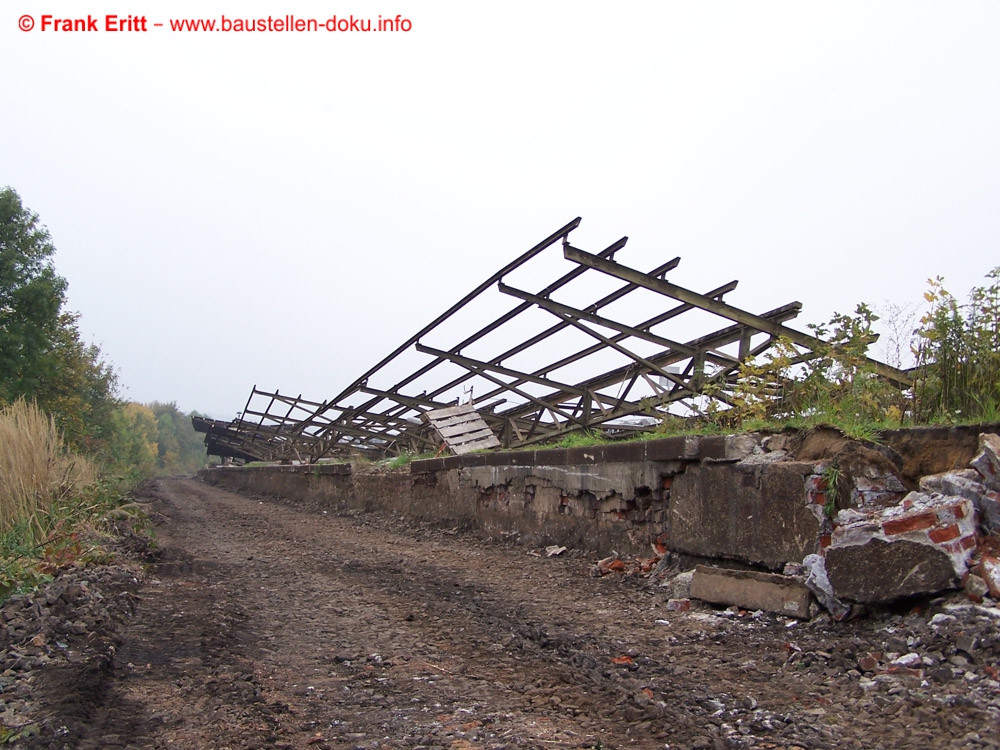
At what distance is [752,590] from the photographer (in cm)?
403

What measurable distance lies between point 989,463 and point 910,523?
1.61 feet

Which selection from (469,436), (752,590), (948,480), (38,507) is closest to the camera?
(948,480)

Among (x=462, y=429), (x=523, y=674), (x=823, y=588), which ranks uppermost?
(x=462, y=429)

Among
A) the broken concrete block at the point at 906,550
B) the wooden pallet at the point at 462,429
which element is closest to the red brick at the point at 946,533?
the broken concrete block at the point at 906,550

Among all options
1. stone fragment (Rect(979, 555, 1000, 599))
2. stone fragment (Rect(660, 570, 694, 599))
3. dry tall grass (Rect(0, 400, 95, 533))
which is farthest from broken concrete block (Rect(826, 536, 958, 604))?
dry tall grass (Rect(0, 400, 95, 533))

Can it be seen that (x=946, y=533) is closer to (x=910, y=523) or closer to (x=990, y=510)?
(x=910, y=523)

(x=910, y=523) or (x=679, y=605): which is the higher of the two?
(x=910, y=523)

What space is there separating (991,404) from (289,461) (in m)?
22.1

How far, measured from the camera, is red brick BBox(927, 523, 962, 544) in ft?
10.2

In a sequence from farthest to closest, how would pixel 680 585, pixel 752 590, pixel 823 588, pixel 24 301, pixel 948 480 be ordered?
pixel 24 301, pixel 680 585, pixel 752 590, pixel 823 588, pixel 948 480

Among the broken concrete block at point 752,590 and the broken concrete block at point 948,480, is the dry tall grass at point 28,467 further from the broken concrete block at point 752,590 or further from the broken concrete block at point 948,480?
the broken concrete block at point 948,480

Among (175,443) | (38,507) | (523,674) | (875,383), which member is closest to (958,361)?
(875,383)

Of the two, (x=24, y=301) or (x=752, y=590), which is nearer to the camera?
(x=752, y=590)

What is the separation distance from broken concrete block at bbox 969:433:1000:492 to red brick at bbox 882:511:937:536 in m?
0.37
